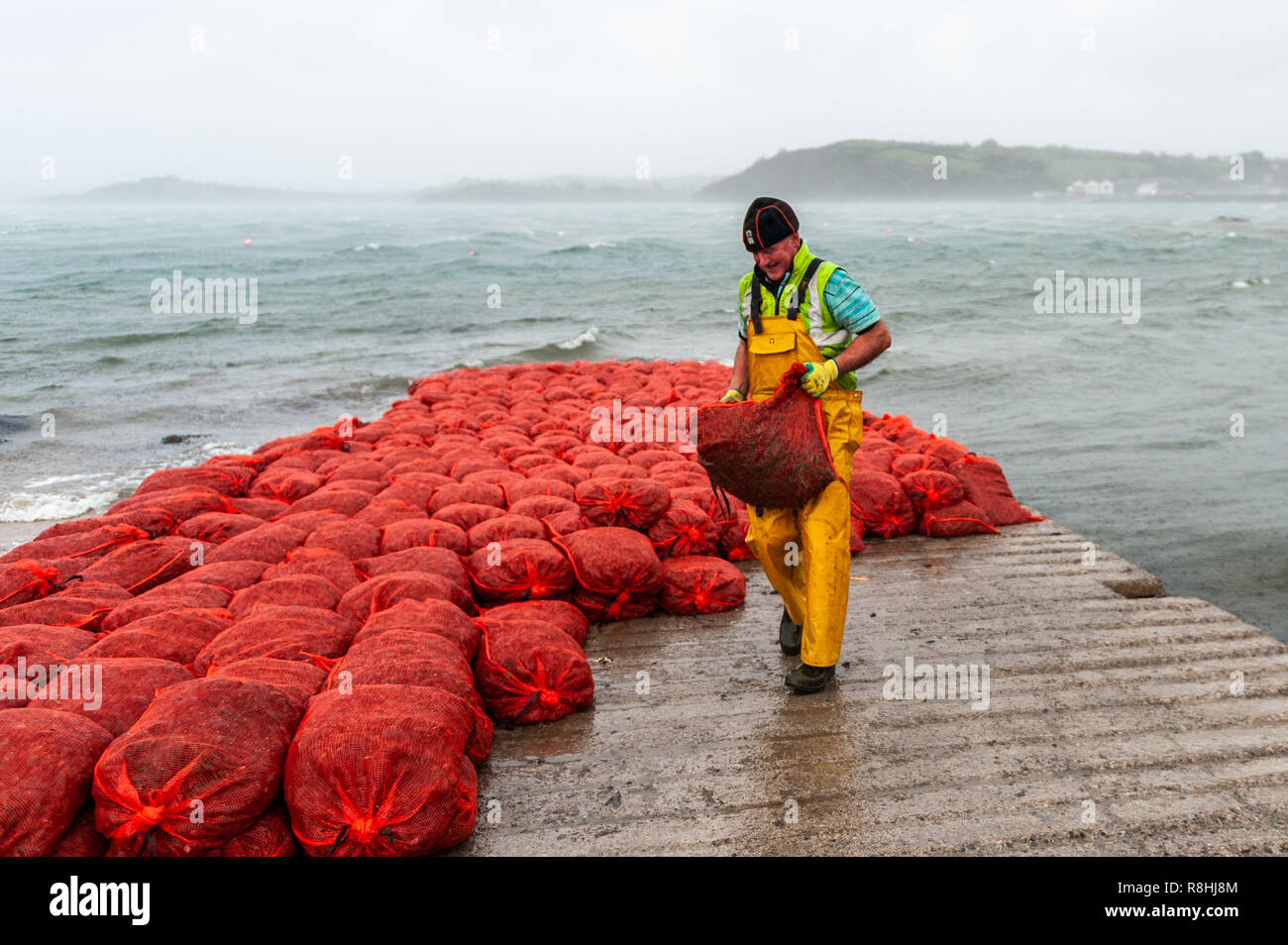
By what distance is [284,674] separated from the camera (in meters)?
2.97

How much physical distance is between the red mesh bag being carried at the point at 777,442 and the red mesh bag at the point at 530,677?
3.52ft

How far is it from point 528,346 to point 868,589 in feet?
52.8

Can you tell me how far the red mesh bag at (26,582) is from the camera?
409cm

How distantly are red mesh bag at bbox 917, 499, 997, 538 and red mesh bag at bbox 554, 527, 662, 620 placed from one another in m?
2.20

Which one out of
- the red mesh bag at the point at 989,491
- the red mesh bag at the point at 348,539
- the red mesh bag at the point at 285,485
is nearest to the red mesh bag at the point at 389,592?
the red mesh bag at the point at 348,539

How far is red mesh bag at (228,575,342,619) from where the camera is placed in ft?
12.2

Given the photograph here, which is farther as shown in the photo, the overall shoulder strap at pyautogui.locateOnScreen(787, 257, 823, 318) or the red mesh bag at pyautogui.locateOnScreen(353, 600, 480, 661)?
the overall shoulder strap at pyautogui.locateOnScreen(787, 257, 823, 318)

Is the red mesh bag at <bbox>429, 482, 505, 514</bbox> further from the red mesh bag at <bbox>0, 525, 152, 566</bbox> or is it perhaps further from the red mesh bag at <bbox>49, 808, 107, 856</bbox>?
the red mesh bag at <bbox>49, 808, 107, 856</bbox>

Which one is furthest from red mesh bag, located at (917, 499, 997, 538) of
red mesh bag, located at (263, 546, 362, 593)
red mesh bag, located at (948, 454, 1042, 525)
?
red mesh bag, located at (263, 546, 362, 593)

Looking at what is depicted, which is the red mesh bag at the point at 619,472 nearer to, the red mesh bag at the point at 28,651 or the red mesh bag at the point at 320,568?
the red mesh bag at the point at 320,568

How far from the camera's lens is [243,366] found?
18.6m

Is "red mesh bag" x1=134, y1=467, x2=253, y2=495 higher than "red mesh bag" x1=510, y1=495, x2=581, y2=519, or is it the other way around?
"red mesh bag" x1=134, y1=467, x2=253, y2=495
